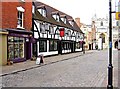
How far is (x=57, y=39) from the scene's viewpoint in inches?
1662

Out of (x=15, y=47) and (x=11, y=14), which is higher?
(x=11, y=14)

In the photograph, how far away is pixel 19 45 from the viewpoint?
87.1 ft

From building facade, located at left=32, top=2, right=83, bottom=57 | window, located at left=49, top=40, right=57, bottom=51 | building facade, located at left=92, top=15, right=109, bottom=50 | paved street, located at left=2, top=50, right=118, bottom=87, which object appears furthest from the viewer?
building facade, located at left=92, top=15, right=109, bottom=50

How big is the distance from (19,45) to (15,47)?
1.04 metres

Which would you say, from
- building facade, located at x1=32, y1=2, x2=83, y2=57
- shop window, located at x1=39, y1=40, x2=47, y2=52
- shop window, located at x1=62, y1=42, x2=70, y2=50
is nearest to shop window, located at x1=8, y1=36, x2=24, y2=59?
building facade, located at x1=32, y1=2, x2=83, y2=57

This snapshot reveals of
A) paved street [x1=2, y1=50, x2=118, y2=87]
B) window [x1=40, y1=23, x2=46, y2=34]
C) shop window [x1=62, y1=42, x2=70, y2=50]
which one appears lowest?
paved street [x1=2, y1=50, x2=118, y2=87]

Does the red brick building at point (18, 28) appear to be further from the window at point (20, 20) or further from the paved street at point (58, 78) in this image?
the paved street at point (58, 78)

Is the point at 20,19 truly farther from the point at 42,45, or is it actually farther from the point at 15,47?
the point at 42,45

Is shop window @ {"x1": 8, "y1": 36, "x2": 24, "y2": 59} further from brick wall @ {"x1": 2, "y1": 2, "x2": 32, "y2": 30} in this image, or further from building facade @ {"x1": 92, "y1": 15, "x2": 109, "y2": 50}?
building facade @ {"x1": 92, "y1": 15, "x2": 109, "y2": 50}

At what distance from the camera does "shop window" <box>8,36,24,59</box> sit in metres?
24.3

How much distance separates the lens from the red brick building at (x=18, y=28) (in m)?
23.9

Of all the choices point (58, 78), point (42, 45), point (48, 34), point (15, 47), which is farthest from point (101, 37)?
point (58, 78)

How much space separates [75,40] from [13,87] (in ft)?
A: 148

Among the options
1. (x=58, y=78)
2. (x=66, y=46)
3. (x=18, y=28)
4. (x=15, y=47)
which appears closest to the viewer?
(x=58, y=78)
